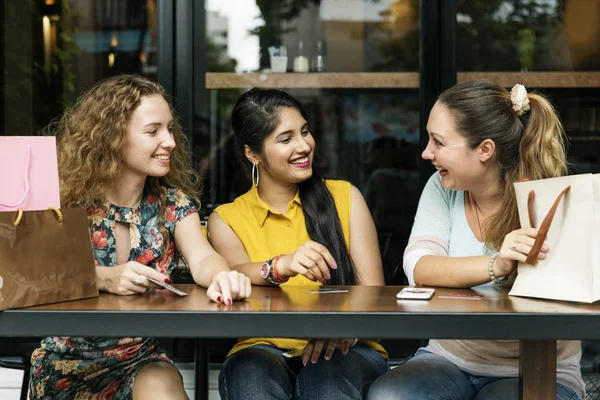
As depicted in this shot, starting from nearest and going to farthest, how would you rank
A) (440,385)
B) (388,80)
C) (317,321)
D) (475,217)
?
(317,321) < (440,385) < (475,217) < (388,80)

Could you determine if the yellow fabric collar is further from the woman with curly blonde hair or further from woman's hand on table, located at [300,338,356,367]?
woman's hand on table, located at [300,338,356,367]

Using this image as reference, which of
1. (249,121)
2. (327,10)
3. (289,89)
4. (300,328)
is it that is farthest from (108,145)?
(327,10)

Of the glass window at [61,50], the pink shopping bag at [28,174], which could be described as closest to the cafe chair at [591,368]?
the pink shopping bag at [28,174]

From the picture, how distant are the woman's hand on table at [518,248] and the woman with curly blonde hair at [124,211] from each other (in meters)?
0.69

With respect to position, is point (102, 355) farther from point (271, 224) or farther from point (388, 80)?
point (388, 80)

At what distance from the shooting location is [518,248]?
5.77 ft

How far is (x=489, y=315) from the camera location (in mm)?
1543

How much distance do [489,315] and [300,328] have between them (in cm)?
36

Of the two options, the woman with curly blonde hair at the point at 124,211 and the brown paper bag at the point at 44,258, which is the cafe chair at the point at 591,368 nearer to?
the woman with curly blonde hair at the point at 124,211

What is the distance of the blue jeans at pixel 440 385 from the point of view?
6.24ft

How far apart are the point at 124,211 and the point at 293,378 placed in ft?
2.07

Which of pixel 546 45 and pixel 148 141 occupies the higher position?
pixel 546 45

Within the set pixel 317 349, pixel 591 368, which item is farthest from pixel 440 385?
pixel 591 368

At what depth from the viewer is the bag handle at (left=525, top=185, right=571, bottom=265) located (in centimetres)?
167
